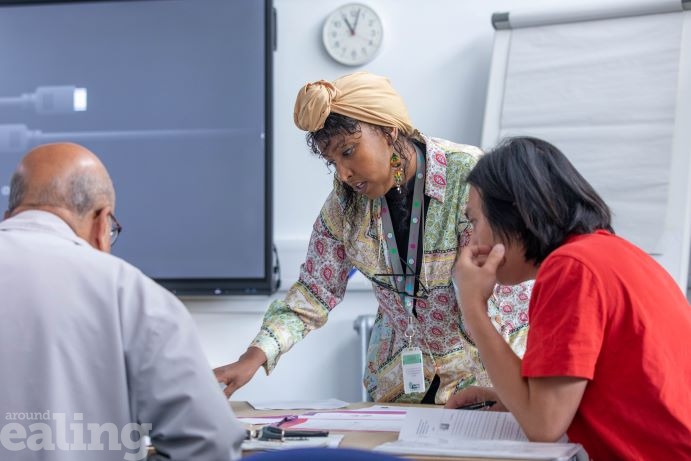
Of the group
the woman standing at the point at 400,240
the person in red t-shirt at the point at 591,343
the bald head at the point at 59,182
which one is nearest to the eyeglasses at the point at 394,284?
the woman standing at the point at 400,240

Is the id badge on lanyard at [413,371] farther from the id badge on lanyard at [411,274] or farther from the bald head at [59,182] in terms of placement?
the bald head at [59,182]

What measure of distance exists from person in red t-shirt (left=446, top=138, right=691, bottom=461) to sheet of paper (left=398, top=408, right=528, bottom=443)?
105 millimetres

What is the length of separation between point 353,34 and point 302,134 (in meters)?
0.50

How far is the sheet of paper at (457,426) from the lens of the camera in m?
1.61

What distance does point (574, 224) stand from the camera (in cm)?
163

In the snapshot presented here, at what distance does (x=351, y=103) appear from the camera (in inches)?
84.4

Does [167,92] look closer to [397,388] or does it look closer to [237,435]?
[397,388]

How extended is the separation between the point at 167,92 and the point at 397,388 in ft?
7.38

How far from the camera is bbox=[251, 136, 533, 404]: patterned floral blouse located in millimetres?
2141

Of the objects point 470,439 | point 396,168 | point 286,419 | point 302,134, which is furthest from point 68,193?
point 302,134

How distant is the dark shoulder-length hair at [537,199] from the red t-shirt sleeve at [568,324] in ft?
0.43

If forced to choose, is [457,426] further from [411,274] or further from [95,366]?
[95,366]

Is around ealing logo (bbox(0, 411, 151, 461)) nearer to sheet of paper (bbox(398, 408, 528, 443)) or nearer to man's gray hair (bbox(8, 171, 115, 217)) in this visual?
man's gray hair (bbox(8, 171, 115, 217))

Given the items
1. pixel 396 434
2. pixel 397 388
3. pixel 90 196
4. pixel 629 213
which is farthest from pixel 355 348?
pixel 90 196
